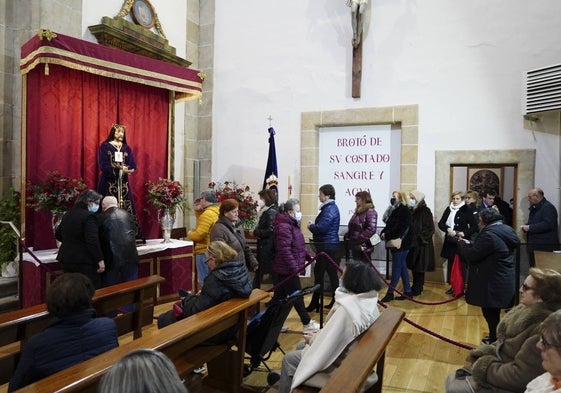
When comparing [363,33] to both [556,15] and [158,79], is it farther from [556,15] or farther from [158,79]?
[158,79]

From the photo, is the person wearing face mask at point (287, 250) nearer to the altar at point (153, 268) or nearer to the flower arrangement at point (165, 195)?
the altar at point (153, 268)

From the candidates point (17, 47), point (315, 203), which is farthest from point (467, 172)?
point (17, 47)

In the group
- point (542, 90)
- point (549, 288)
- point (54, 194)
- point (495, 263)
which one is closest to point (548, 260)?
point (495, 263)

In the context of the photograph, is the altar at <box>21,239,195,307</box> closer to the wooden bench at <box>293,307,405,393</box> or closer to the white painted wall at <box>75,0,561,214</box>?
the white painted wall at <box>75,0,561,214</box>

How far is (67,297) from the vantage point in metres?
2.35

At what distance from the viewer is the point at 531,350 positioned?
7.53 ft

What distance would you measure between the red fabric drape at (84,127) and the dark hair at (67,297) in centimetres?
366

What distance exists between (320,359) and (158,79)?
5.09m

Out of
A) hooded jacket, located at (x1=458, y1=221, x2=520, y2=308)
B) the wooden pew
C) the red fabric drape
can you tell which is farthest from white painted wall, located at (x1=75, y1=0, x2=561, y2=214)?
hooded jacket, located at (x1=458, y1=221, x2=520, y2=308)

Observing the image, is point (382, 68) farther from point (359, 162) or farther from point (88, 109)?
point (88, 109)

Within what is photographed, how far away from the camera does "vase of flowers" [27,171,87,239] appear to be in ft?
17.6

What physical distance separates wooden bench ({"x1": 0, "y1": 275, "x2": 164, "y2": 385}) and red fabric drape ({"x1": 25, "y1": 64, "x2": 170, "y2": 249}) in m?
2.04

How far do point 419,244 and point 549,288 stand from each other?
3.90 m

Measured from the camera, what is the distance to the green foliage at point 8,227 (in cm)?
574
